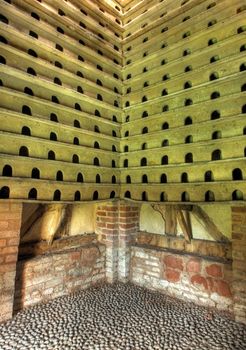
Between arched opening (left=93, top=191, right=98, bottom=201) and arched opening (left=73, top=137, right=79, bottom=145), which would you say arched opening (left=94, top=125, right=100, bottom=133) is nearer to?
arched opening (left=73, top=137, right=79, bottom=145)

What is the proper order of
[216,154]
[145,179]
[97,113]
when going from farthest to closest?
1. [97,113]
2. [145,179]
3. [216,154]

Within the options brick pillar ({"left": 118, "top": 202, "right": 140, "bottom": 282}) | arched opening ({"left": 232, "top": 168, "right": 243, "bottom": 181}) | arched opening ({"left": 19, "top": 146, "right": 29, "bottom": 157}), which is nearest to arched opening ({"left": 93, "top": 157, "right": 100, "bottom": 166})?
brick pillar ({"left": 118, "top": 202, "right": 140, "bottom": 282})

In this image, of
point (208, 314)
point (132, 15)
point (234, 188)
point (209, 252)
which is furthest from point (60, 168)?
point (132, 15)

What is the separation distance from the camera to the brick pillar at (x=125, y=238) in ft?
11.3

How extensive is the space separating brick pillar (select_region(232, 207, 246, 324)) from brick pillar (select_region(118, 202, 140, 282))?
1488 mm

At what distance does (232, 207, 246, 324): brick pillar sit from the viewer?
2.37 metres

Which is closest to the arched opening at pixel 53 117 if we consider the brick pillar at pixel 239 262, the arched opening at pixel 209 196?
the arched opening at pixel 209 196

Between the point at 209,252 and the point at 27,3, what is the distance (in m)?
3.57

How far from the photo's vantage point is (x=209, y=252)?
2.89m

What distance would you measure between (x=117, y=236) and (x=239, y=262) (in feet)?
5.48

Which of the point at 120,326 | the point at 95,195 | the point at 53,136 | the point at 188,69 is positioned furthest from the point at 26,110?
the point at 120,326

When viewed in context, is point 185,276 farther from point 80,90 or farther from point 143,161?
point 80,90

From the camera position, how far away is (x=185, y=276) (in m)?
2.91

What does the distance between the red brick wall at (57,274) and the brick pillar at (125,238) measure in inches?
10.3
